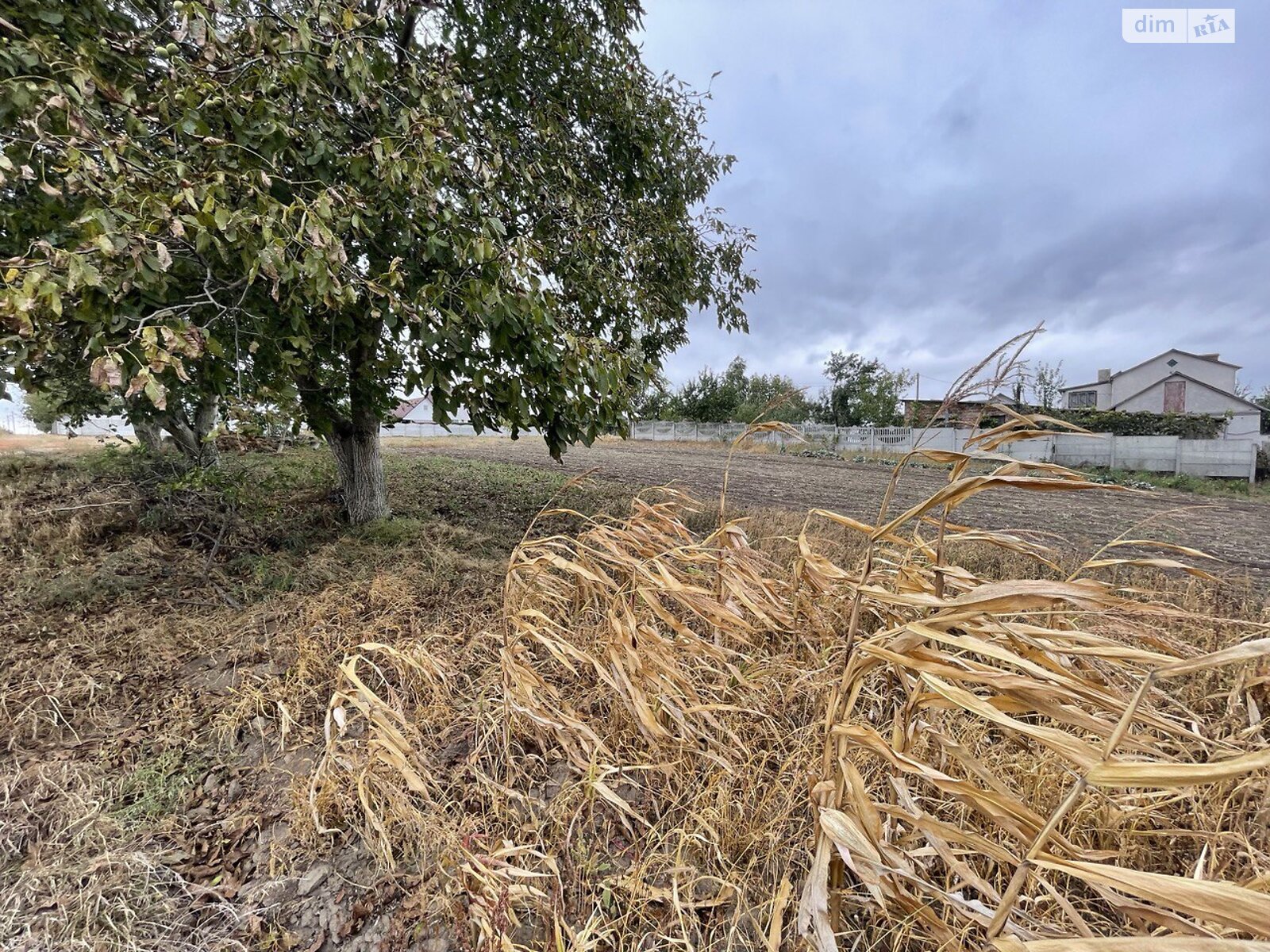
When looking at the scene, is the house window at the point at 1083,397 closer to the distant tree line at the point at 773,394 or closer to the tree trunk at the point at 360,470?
the distant tree line at the point at 773,394

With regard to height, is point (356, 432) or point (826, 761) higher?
point (356, 432)

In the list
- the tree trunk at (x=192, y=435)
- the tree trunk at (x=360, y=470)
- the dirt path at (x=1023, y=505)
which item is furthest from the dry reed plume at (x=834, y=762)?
the tree trunk at (x=192, y=435)

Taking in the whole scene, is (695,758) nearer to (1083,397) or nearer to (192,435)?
(192,435)

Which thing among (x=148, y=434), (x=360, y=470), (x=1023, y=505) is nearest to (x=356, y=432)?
(x=360, y=470)

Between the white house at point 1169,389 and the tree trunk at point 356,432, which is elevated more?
the white house at point 1169,389

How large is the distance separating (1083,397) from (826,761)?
4230 cm

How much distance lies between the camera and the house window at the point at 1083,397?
3061 cm

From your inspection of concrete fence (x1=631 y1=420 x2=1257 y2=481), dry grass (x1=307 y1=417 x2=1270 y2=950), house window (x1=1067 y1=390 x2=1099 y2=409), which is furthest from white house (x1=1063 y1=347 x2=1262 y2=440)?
dry grass (x1=307 y1=417 x2=1270 y2=950)

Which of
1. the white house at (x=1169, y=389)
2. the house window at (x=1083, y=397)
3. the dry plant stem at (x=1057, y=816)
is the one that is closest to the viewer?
the dry plant stem at (x=1057, y=816)

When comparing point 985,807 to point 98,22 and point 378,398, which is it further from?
point 98,22

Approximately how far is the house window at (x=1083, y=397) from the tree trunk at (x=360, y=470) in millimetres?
39412

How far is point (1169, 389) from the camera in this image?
25.3 m

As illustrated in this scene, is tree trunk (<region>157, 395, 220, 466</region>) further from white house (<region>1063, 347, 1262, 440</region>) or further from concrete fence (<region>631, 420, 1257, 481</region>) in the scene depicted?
white house (<region>1063, 347, 1262, 440</region>)

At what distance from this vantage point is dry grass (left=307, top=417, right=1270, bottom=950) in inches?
26.9
